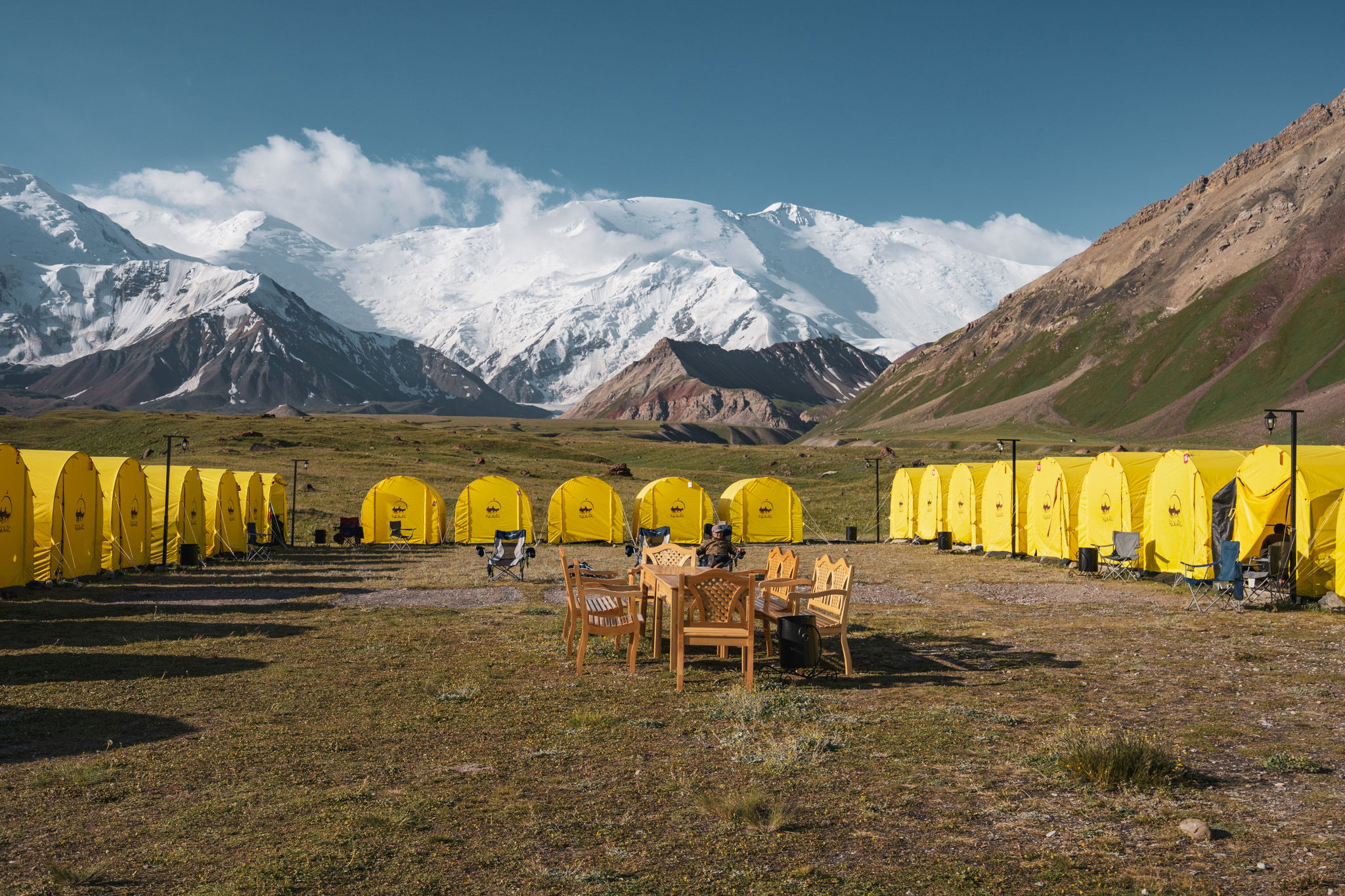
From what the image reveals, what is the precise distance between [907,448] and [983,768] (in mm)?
111701

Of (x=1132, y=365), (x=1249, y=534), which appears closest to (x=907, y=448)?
(x=1132, y=365)

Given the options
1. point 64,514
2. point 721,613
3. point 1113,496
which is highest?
point 1113,496

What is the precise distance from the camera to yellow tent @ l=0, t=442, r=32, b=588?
60.6 ft

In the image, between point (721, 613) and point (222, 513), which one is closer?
point (721, 613)

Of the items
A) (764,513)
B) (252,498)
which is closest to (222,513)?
(252,498)

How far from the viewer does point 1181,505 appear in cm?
2100

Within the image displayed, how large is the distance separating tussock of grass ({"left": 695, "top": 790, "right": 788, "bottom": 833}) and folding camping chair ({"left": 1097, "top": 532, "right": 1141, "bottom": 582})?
19.4 metres

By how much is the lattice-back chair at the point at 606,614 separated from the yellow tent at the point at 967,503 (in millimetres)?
22397

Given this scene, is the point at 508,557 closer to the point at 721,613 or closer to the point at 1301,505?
the point at 721,613

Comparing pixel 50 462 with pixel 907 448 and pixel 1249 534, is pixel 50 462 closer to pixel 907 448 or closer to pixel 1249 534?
pixel 1249 534

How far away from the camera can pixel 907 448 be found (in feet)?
378

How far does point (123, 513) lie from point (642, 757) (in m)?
22.2

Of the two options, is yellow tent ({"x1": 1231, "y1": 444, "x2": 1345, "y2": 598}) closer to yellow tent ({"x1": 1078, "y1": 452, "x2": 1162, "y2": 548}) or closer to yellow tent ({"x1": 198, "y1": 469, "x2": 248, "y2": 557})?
yellow tent ({"x1": 1078, "y1": 452, "x2": 1162, "y2": 548})

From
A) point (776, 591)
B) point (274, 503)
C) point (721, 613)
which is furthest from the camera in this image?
point (274, 503)
